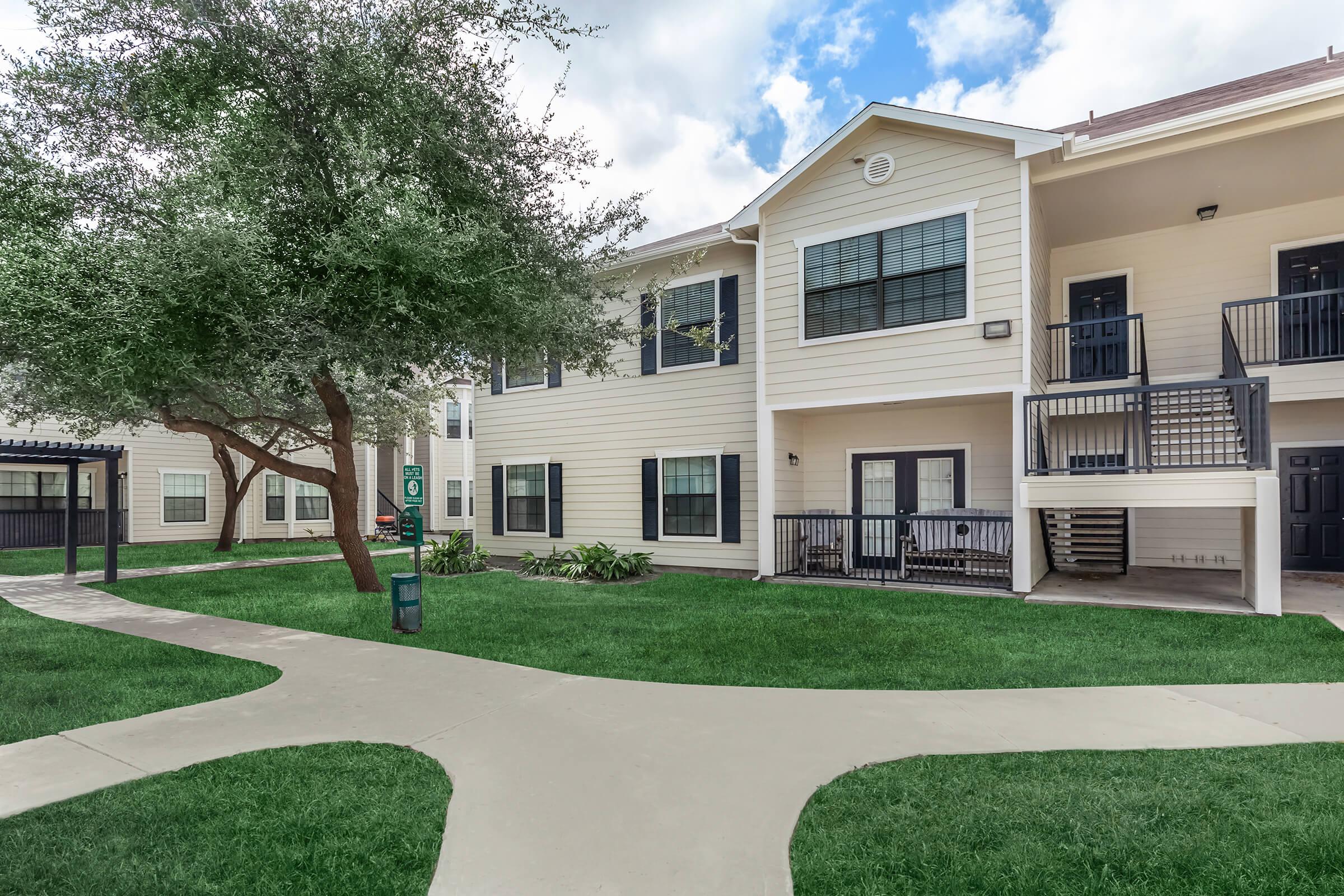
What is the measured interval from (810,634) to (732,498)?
5.02 metres

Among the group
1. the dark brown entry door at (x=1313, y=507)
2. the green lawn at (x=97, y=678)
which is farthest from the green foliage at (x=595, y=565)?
the dark brown entry door at (x=1313, y=507)

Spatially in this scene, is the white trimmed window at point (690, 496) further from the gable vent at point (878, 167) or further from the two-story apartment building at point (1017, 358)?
the gable vent at point (878, 167)

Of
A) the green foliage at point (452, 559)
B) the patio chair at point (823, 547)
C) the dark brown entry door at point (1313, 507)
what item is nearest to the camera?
the dark brown entry door at point (1313, 507)

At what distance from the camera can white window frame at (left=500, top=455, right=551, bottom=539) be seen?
13.8 metres

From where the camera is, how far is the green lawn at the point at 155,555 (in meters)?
13.5

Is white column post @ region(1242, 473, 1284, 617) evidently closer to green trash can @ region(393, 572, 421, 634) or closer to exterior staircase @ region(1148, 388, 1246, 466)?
exterior staircase @ region(1148, 388, 1246, 466)

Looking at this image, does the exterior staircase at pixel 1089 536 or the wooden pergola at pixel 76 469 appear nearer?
the exterior staircase at pixel 1089 536

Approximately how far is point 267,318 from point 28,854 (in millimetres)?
4566

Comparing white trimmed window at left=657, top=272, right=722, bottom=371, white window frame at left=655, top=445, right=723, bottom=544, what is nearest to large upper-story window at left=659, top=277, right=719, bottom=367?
white trimmed window at left=657, top=272, right=722, bottom=371

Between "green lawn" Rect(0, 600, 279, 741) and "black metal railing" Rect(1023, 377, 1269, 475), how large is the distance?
8.99 metres

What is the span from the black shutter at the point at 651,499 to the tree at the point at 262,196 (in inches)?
201

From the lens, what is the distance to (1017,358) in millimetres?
9109

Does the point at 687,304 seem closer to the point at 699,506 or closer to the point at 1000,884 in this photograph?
the point at 699,506

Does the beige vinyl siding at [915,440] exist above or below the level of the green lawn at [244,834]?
above
